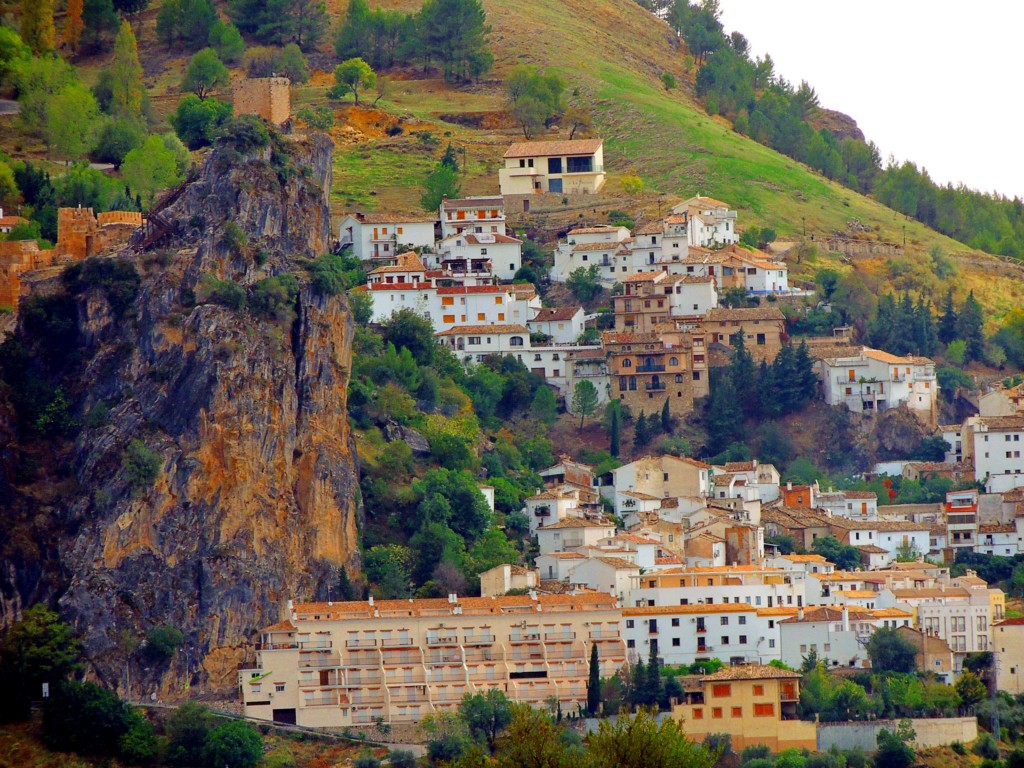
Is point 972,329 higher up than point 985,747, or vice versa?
point 972,329

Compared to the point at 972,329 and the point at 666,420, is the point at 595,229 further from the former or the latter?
the point at 972,329

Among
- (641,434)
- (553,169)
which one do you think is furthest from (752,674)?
(553,169)

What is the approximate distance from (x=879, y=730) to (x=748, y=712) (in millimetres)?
4467

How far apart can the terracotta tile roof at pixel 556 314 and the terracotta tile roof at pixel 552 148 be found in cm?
1883

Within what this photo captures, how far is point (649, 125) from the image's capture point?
14638cm

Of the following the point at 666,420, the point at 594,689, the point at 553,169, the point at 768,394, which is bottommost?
the point at 594,689

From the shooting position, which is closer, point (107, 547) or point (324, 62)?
point (107, 547)

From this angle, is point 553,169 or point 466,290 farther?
point 553,169

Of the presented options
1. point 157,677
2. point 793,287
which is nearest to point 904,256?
point 793,287

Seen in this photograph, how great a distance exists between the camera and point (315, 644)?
268 ft

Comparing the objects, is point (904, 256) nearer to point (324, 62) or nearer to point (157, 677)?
point (324, 62)

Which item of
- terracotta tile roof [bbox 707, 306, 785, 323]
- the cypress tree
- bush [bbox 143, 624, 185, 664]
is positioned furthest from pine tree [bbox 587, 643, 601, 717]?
terracotta tile roof [bbox 707, 306, 785, 323]

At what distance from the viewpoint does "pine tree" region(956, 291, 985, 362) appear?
387ft

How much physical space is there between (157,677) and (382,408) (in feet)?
69.7
